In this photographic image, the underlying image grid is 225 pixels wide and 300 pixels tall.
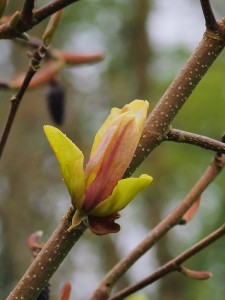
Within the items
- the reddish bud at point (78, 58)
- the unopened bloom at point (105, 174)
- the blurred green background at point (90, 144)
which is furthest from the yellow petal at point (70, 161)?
the blurred green background at point (90, 144)

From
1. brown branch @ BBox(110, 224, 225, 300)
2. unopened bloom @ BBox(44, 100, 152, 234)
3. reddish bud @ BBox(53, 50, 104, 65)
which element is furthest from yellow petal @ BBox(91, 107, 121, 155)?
reddish bud @ BBox(53, 50, 104, 65)

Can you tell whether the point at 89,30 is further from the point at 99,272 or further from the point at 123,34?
the point at 99,272

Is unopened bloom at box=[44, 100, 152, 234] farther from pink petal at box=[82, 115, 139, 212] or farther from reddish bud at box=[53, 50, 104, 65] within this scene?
reddish bud at box=[53, 50, 104, 65]

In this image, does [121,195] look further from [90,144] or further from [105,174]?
[90,144]

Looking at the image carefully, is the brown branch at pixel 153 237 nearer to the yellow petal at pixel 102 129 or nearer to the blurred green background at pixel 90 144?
the yellow petal at pixel 102 129

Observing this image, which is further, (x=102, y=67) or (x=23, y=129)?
(x=102, y=67)

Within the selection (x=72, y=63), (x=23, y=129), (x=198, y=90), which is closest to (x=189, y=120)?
(x=198, y=90)
